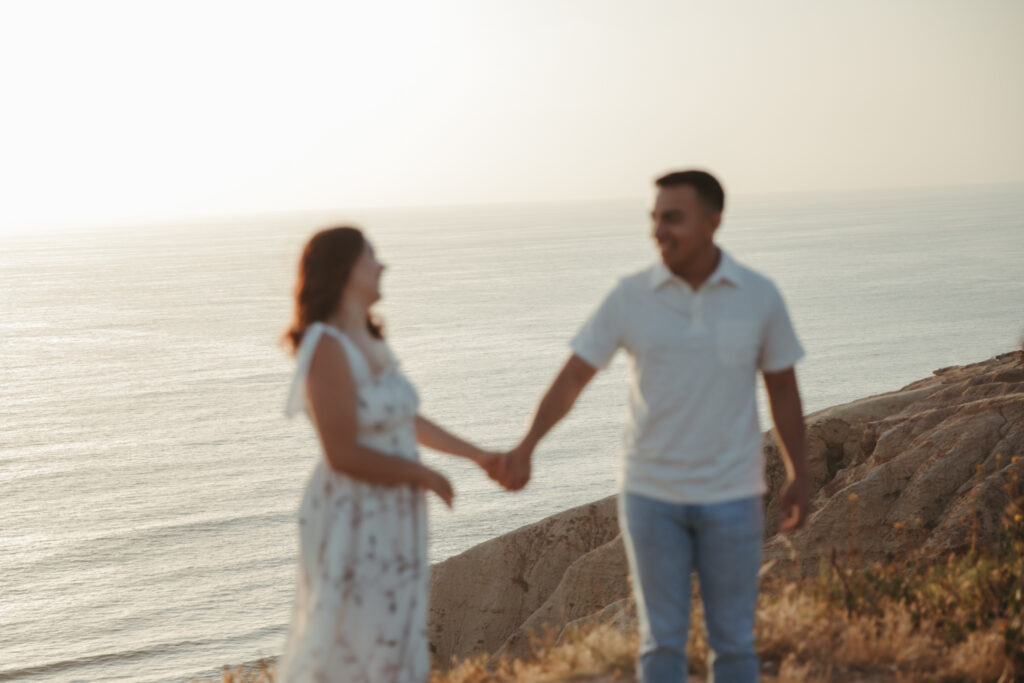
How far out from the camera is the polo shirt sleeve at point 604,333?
4184 millimetres

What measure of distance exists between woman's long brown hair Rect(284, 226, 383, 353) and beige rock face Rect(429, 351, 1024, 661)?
334 centimetres

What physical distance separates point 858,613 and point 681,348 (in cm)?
267

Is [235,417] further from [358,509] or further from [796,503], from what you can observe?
[796,503]

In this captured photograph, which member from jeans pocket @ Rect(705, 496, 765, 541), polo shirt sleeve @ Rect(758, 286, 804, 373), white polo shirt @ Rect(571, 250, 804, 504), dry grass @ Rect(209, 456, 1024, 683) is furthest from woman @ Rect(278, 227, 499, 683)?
dry grass @ Rect(209, 456, 1024, 683)


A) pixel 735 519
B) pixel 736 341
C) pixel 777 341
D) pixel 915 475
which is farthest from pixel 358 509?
pixel 915 475

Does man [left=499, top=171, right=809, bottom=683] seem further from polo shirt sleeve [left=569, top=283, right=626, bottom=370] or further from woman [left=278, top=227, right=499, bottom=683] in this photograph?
woman [left=278, top=227, right=499, bottom=683]

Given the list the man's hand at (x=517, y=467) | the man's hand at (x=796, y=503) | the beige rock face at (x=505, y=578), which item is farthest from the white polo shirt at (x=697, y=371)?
the beige rock face at (x=505, y=578)

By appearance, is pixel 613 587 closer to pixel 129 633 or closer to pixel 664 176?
pixel 664 176

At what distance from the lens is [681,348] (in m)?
4.06

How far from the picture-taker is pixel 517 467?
4.96 metres

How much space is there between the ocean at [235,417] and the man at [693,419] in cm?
126

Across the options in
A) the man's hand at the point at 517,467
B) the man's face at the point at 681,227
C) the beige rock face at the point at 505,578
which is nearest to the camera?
the man's face at the point at 681,227

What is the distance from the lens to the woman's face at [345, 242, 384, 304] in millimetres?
4062

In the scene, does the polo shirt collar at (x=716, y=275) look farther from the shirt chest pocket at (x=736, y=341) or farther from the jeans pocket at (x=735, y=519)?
the jeans pocket at (x=735, y=519)
